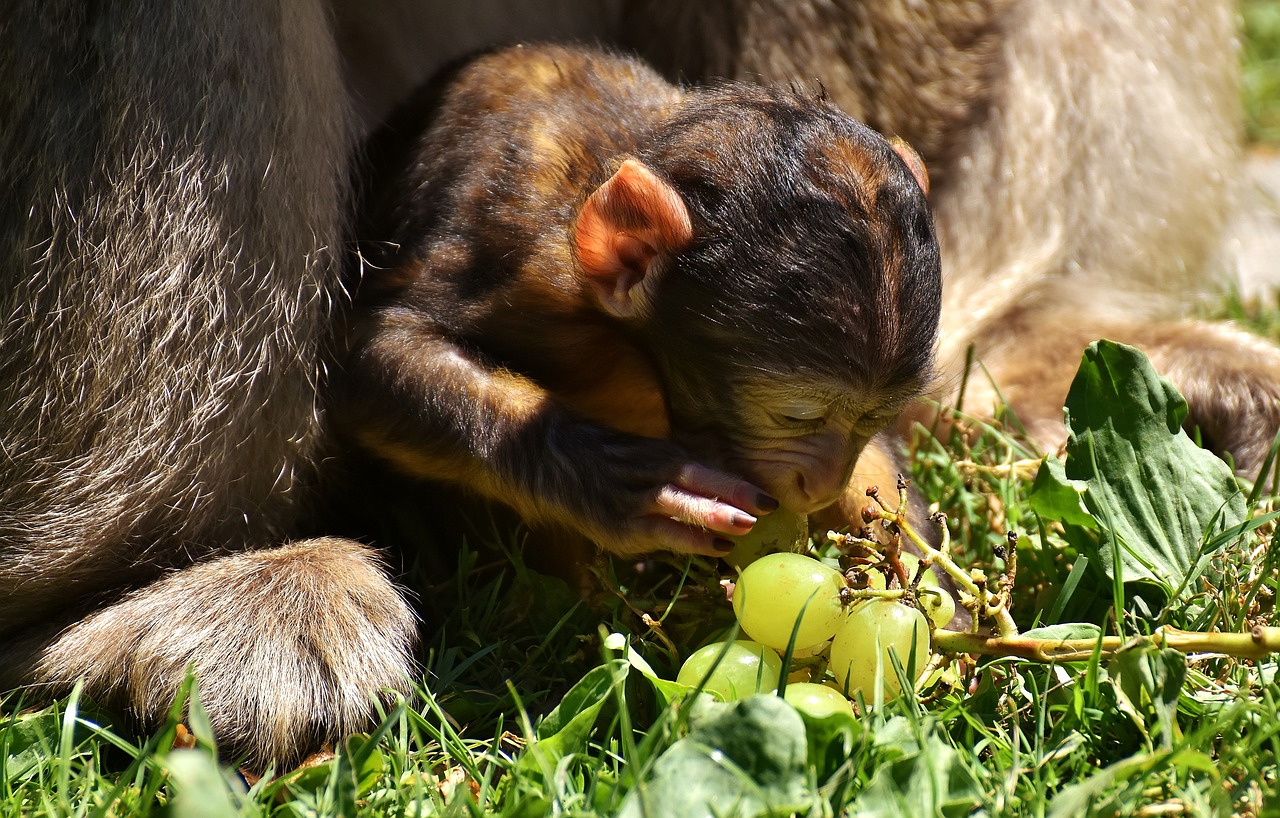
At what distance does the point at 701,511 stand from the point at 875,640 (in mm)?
344

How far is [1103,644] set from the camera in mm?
2141

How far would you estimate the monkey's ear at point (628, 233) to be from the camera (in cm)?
232

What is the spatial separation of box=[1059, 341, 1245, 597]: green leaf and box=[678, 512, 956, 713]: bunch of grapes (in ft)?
1.48

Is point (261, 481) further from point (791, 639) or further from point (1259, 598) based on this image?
point (1259, 598)

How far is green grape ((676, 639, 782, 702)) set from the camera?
2.12 m

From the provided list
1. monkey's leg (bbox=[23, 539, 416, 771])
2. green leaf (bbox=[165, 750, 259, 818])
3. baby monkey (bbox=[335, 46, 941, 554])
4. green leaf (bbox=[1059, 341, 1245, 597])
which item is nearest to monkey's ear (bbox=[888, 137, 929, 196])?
baby monkey (bbox=[335, 46, 941, 554])

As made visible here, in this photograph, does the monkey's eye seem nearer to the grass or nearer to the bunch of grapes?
the bunch of grapes

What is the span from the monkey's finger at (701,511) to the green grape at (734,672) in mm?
190

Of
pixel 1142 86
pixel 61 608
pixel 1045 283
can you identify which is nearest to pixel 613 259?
pixel 61 608

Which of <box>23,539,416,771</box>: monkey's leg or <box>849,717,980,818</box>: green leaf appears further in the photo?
<box>23,539,416,771</box>: monkey's leg

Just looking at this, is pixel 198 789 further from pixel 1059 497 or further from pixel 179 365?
pixel 1059 497

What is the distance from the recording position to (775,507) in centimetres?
225

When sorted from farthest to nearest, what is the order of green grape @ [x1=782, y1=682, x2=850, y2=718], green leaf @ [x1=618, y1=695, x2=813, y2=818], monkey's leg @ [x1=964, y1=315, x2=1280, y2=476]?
monkey's leg @ [x1=964, y1=315, x2=1280, y2=476] < green grape @ [x1=782, y1=682, x2=850, y2=718] < green leaf @ [x1=618, y1=695, x2=813, y2=818]

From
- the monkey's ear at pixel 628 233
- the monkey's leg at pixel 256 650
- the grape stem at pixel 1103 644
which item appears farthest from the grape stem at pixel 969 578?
the monkey's leg at pixel 256 650
